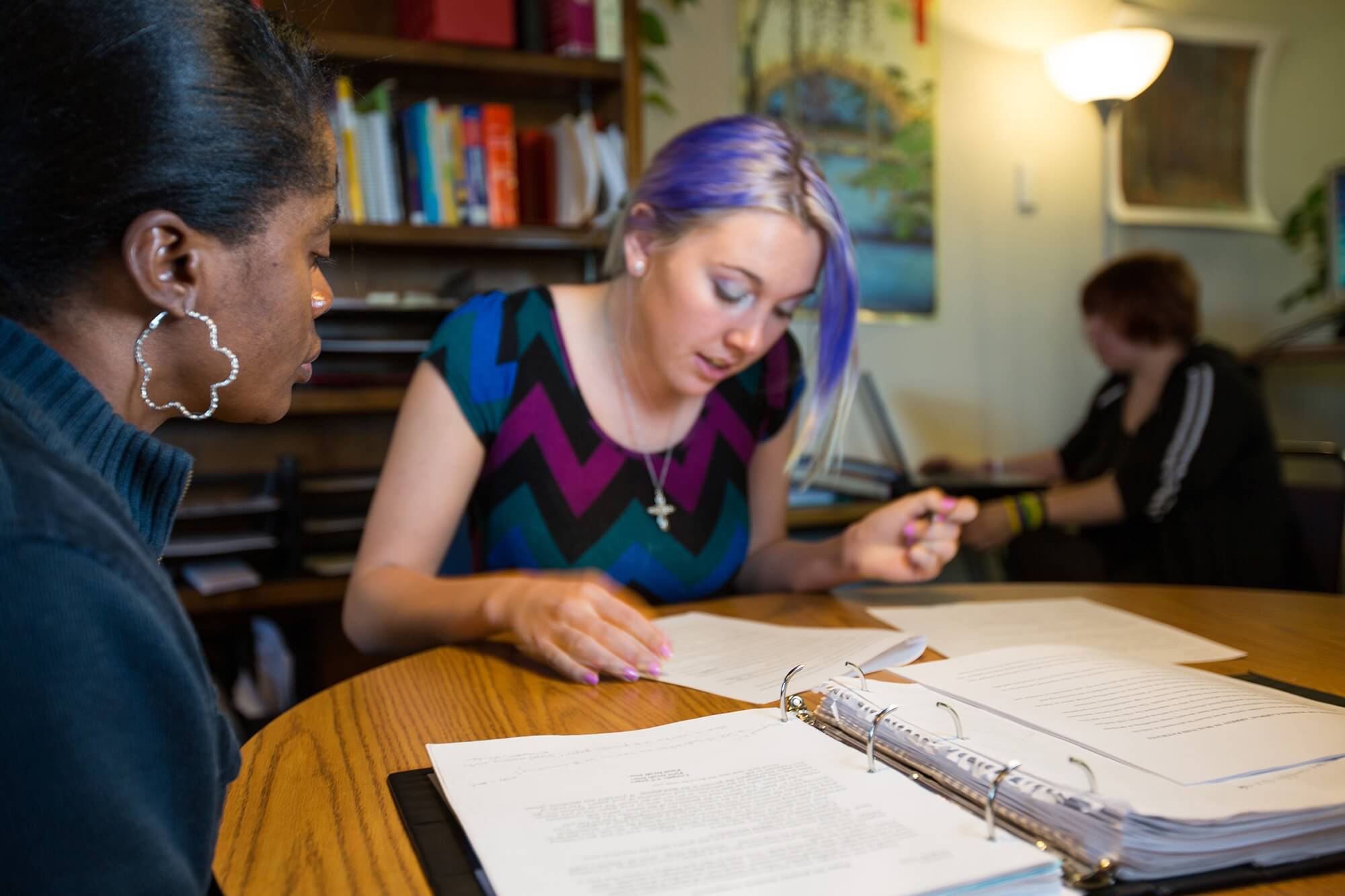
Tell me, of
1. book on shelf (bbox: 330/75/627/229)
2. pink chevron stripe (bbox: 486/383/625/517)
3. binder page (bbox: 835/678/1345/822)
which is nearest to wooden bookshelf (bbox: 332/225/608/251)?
book on shelf (bbox: 330/75/627/229)

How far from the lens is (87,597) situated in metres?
0.41

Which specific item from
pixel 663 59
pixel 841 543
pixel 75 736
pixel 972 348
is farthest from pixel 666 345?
pixel 972 348

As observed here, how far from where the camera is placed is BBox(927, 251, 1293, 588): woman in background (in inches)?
91.3

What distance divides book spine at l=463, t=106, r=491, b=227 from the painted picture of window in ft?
2.73

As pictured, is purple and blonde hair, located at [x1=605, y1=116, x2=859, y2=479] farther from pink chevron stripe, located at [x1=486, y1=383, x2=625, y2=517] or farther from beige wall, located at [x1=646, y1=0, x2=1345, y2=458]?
beige wall, located at [x1=646, y1=0, x2=1345, y2=458]

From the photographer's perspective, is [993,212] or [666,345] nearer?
[666,345]

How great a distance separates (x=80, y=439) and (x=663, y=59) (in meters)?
2.45

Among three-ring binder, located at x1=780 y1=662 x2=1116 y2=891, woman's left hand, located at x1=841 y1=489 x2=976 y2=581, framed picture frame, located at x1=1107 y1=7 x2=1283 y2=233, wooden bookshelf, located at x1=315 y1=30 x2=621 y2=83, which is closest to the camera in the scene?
three-ring binder, located at x1=780 y1=662 x2=1116 y2=891

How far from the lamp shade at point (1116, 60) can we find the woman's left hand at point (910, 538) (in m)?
1.71

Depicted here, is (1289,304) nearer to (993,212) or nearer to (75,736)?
(993,212)

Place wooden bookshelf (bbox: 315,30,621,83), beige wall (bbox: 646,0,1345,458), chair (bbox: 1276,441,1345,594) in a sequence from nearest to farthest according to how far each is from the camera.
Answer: chair (bbox: 1276,441,1345,594), wooden bookshelf (bbox: 315,30,621,83), beige wall (bbox: 646,0,1345,458)

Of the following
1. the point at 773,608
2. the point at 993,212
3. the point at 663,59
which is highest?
the point at 663,59

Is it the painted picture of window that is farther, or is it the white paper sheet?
the painted picture of window

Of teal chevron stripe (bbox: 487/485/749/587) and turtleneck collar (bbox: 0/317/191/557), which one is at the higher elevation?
turtleneck collar (bbox: 0/317/191/557)
